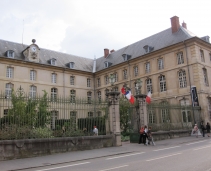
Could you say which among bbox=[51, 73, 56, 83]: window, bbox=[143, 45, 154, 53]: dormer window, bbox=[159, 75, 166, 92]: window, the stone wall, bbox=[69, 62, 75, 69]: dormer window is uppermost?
bbox=[143, 45, 154, 53]: dormer window

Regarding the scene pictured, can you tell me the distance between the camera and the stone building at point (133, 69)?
27.2m

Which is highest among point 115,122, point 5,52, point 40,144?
point 5,52

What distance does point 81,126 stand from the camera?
1353cm

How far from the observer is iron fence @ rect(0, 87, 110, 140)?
11.3 m

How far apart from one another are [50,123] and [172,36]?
23.4 meters

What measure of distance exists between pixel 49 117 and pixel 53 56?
86.9 feet

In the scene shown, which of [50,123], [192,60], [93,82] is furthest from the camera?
[93,82]

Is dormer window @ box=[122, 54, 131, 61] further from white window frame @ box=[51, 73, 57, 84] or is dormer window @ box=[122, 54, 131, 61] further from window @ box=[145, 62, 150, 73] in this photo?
white window frame @ box=[51, 73, 57, 84]

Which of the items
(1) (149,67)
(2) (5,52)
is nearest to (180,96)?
(1) (149,67)

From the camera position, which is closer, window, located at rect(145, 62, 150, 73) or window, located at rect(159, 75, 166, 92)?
window, located at rect(159, 75, 166, 92)

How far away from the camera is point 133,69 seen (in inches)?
1347

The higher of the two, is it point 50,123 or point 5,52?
point 5,52

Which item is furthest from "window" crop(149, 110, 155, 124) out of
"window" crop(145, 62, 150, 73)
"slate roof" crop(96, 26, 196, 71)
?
"window" crop(145, 62, 150, 73)

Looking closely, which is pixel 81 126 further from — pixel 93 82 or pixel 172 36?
pixel 93 82
